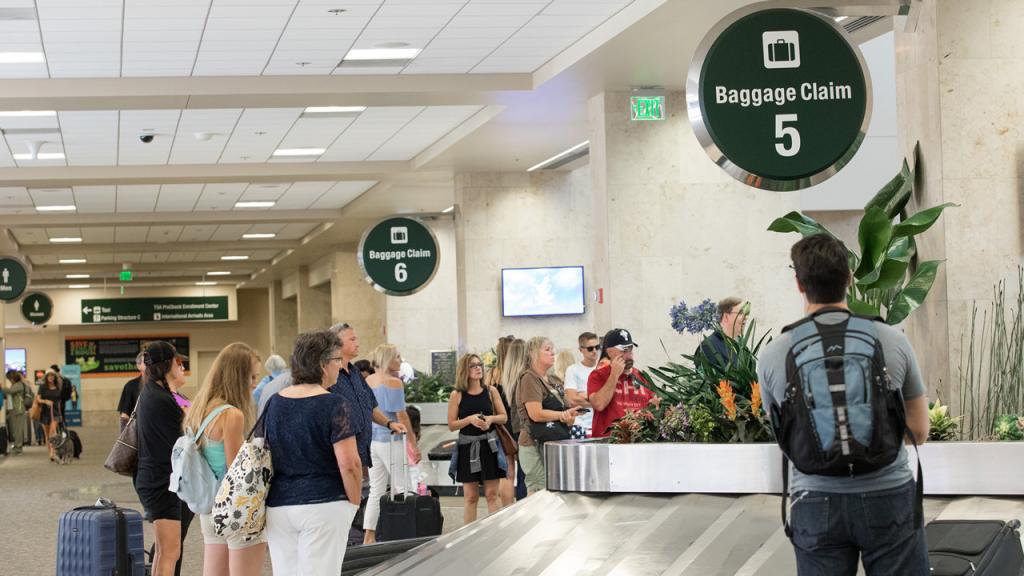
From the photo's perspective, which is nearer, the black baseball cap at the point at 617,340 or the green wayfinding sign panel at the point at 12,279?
the black baseball cap at the point at 617,340

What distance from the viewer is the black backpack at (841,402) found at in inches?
129

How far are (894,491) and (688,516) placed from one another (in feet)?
8.59

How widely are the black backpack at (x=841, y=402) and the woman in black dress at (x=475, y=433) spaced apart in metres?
6.22

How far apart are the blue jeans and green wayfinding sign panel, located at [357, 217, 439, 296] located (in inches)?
593

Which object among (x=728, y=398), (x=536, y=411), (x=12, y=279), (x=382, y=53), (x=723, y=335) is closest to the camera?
(x=728, y=398)

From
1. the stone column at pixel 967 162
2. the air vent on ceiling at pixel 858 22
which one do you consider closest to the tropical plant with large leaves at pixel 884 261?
the stone column at pixel 967 162

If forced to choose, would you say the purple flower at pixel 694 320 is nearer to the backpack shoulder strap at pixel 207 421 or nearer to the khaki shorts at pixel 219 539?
the backpack shoulder strap at pixel 207 421

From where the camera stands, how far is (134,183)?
691 inches

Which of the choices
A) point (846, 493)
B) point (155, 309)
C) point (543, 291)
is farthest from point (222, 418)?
point (155, 309)

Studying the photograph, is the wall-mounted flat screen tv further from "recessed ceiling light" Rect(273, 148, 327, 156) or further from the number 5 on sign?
the number 5 on sign

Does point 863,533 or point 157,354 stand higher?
point 157,354

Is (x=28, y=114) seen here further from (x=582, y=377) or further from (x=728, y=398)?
(x=728, y=398)

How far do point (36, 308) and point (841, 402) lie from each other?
3133cm

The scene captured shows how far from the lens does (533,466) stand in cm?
966
